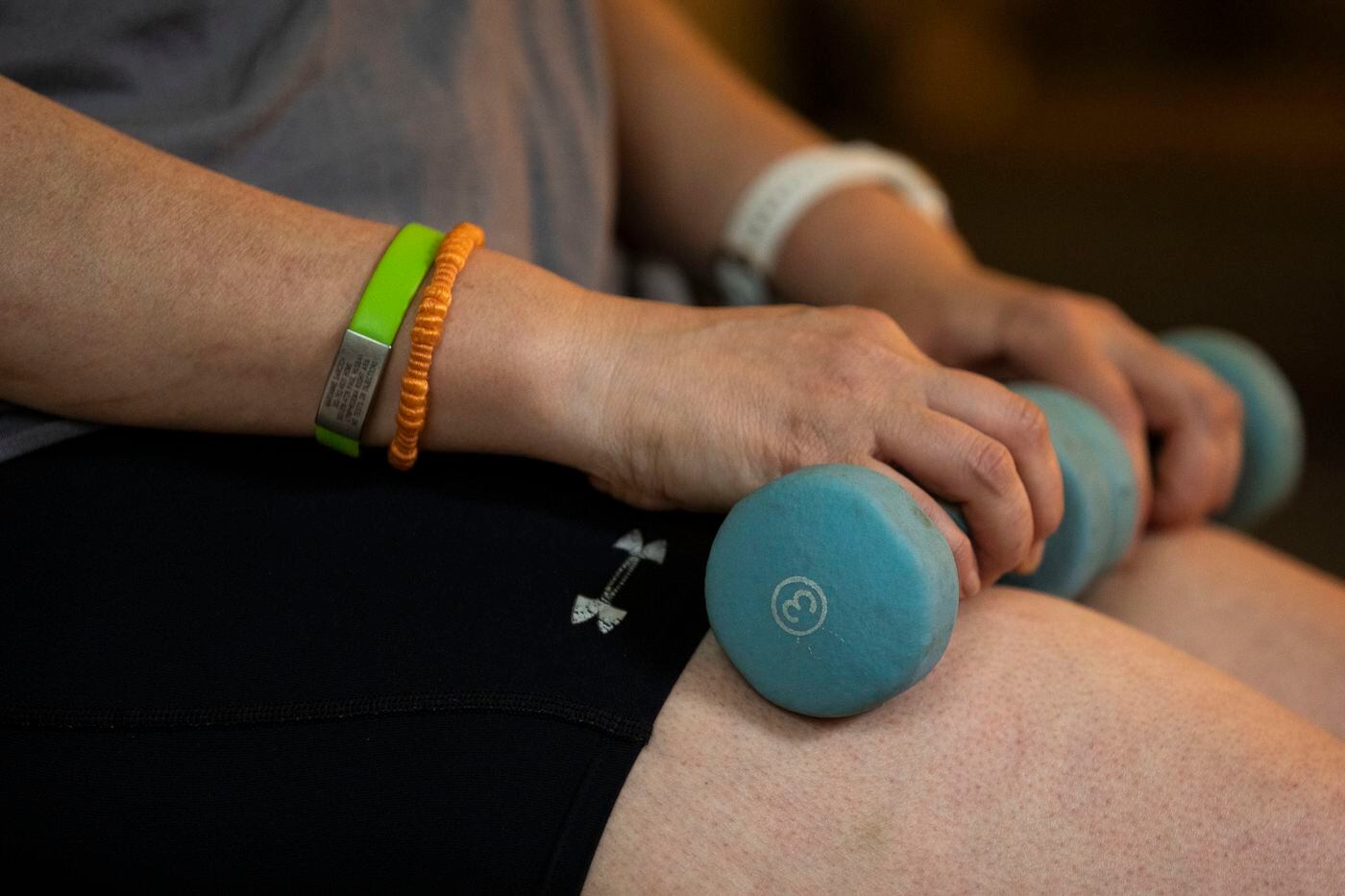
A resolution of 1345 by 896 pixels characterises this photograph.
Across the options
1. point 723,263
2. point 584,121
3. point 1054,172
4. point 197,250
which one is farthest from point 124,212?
point 1054,172

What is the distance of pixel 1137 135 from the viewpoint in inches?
85.4

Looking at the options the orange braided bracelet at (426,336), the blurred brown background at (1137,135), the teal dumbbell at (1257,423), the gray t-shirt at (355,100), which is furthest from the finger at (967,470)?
the blurred brown background at (1137,135)

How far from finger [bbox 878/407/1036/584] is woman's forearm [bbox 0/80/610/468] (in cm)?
18

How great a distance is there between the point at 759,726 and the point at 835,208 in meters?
0.60

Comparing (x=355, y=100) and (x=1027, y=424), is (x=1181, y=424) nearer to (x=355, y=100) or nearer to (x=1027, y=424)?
(x=1027, y=424)

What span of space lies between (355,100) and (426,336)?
0.77ft

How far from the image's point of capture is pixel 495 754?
1.65 feet

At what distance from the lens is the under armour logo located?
0.56m

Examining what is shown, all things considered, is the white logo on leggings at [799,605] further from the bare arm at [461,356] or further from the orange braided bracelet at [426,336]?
the orange braided bracelet at [426,336]

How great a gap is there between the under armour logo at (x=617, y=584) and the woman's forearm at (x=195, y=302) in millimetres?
72

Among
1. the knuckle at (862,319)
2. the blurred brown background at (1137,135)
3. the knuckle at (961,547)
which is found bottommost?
the blurred brown background at (1137,135)

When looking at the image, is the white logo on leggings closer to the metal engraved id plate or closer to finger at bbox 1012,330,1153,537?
the metal engraved id plate

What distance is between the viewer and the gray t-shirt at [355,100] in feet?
2.03

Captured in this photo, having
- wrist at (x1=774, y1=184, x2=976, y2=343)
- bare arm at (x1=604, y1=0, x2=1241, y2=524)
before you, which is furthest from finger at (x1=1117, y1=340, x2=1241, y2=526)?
wrist at (x1=774, y1=184, x2=976, y2=343)
